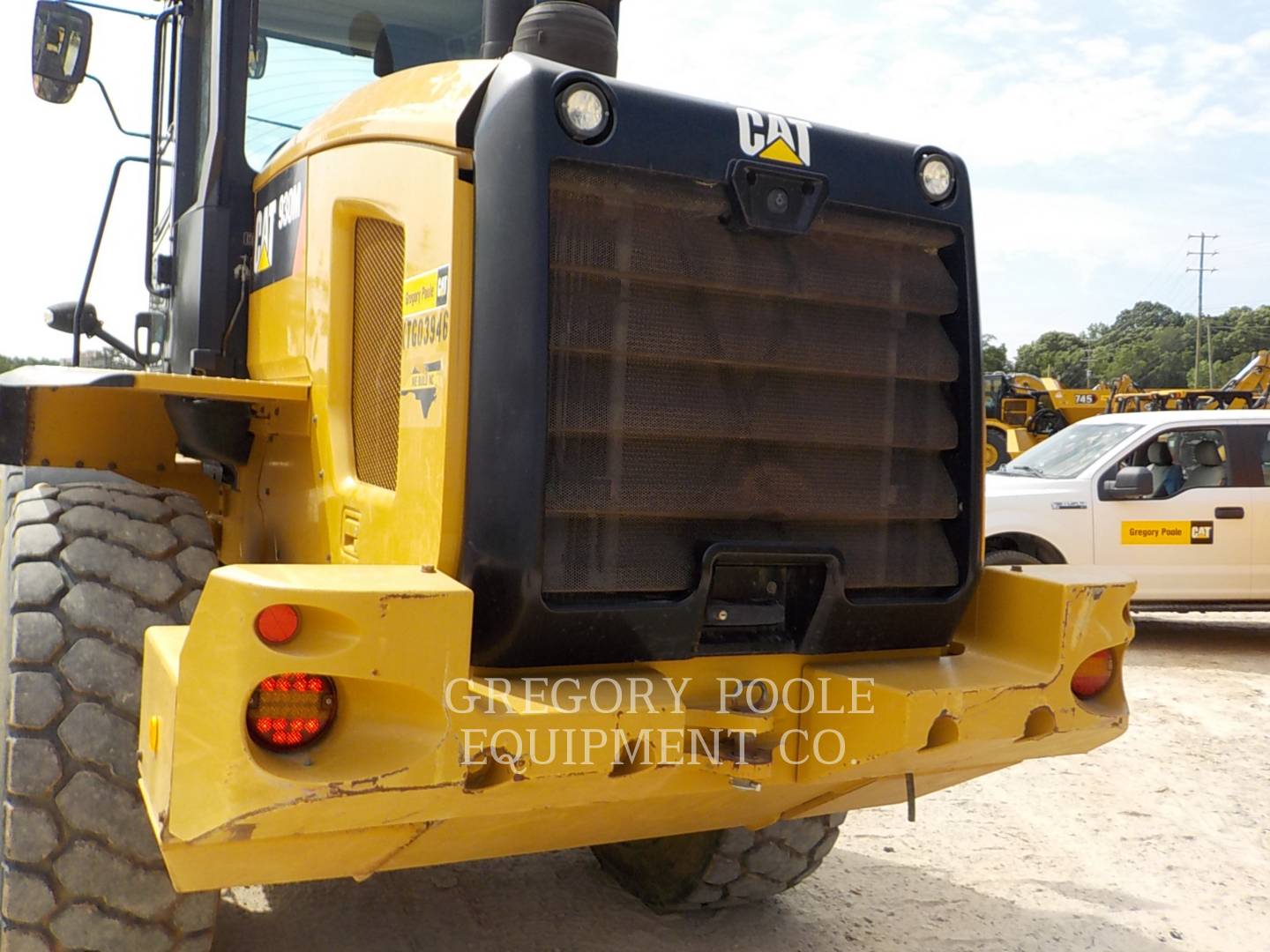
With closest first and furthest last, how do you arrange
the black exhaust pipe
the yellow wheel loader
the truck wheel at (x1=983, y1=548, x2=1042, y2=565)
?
1. the yellow wheel loader
2. the black exhaust pipe
3. the truck wheel at (x1=983, y1=548, x2=1042, y2=565)

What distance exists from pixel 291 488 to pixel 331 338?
0.50 metres

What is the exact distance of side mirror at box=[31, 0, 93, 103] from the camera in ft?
12.1

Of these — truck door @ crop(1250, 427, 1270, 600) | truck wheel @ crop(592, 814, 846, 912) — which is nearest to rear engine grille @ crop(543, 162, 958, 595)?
truck wheel @ crop(592, 814, 846, 912)

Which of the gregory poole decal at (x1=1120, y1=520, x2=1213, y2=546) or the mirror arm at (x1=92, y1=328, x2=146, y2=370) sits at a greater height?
the mirror arm at (x1=92, y1=328, x2=146, y2=370)

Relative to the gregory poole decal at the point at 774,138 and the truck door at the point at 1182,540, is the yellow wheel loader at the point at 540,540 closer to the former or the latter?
the gregory poole decal at the point at 774,138

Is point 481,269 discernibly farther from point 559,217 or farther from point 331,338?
point 331,338

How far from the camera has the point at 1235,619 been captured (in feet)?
35.6

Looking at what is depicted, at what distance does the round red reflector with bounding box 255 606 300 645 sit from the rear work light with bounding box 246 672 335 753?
71 millimetres

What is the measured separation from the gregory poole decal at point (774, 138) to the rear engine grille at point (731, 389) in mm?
154

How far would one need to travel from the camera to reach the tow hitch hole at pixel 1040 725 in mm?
2865

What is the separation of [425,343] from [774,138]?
0.93m

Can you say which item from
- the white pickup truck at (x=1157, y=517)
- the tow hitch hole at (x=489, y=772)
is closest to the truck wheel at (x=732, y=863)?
the tow hitch hole at (x=489, y=772)

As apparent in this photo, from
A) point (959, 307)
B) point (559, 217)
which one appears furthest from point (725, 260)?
point (959, 307)

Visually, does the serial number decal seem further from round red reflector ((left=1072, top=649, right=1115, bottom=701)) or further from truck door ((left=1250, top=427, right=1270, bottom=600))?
truck door ((left=1250, top=427, right=1270, bottom=600))
